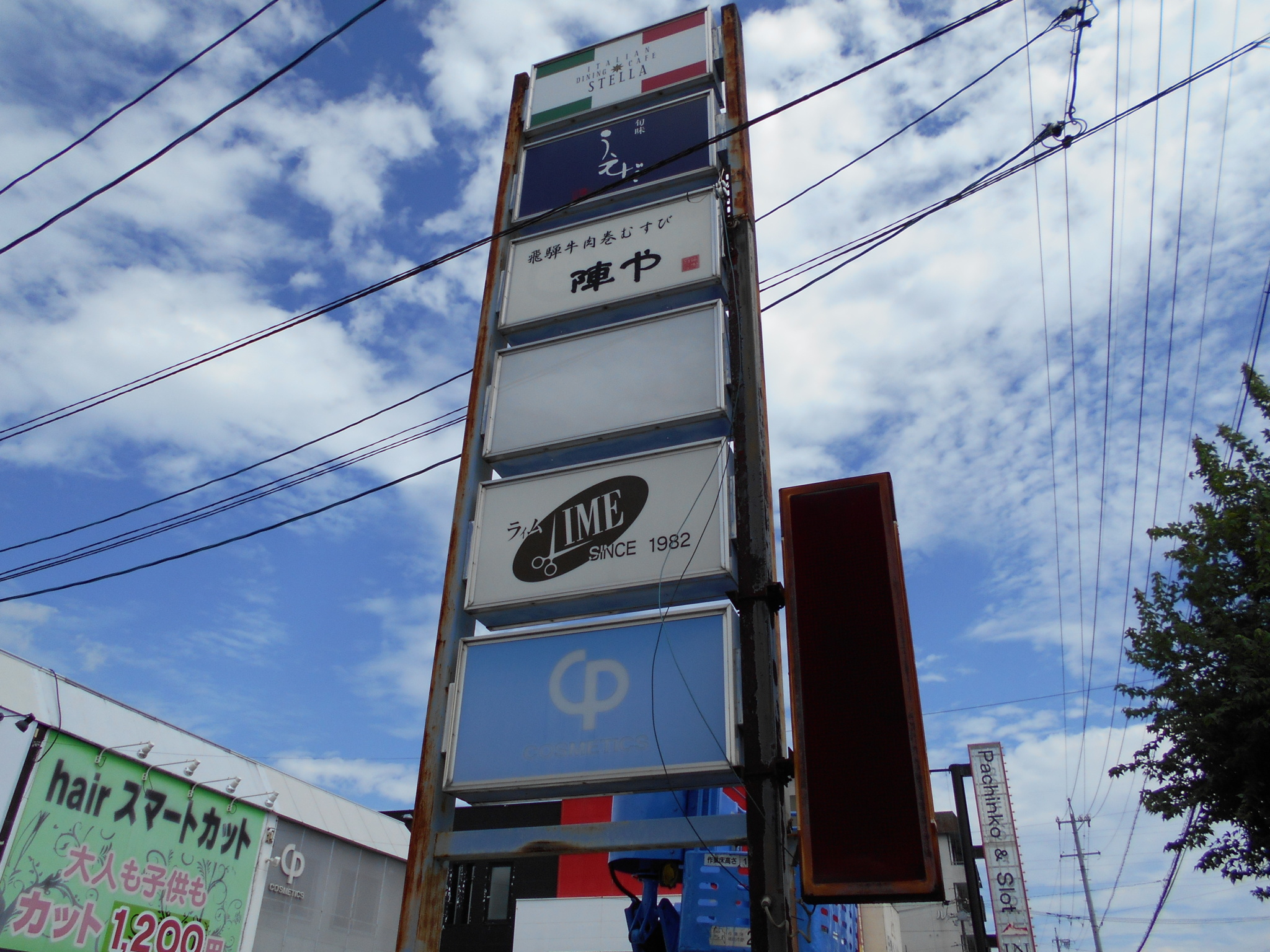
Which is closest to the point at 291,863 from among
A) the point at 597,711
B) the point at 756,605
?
the point at 597,711

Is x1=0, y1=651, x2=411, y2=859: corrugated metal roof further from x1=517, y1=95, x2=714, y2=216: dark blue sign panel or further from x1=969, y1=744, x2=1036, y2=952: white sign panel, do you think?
x1=969, y1=744, x2=1036, y2=952: white sign panel

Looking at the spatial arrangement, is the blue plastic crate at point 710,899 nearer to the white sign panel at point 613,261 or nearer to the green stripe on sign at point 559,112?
the white sign panel at point 613,261

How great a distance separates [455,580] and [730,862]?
3499 millimetres

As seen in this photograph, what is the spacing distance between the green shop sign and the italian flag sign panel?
40.8 feet

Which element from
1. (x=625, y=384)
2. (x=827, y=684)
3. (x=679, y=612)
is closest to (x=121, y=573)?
(x=625, y=384)

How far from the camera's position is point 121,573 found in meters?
10.5

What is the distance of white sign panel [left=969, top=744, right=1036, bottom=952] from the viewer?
2003 cm

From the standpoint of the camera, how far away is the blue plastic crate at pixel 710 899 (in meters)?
7.89

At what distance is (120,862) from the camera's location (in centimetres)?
1478

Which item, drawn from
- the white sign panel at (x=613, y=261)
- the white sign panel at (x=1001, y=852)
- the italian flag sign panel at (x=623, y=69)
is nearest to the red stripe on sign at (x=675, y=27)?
the italian flag sign panel at (x=623, y=69)

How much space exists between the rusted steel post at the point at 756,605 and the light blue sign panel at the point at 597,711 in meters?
0.20

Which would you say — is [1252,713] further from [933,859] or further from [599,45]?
[599,45]

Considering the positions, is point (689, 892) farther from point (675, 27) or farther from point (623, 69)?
point (675, 27)

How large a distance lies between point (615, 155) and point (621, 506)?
15.4 feet
